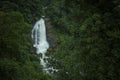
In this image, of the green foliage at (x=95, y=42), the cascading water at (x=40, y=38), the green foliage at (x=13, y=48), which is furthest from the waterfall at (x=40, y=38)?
the green foliage at (x=95, y=42)

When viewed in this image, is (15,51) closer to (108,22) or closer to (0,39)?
(0,39)

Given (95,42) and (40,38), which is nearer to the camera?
(95,42)

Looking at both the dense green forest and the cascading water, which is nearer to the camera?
the dense green forest

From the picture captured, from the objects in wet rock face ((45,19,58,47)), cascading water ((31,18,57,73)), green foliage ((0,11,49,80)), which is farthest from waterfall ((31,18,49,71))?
green foliage ((0,11,49,80))

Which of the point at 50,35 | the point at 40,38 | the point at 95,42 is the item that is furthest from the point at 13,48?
the point at 50,35

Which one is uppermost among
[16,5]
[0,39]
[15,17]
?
[16,5]

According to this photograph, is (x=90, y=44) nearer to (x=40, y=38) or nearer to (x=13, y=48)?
(x=13, y=48)

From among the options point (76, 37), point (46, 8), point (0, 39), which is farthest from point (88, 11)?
point (46, 8)

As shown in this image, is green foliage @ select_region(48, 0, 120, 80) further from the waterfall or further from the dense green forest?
the waterfall

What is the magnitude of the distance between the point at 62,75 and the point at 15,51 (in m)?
3.26

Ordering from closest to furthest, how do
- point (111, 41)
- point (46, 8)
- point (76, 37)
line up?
point (111, 41)
point (76, 37)
point (46, 8)

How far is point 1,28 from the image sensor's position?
1073 cm

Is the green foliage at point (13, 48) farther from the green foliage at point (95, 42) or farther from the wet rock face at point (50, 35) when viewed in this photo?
the wet rock face at point (50, 35)

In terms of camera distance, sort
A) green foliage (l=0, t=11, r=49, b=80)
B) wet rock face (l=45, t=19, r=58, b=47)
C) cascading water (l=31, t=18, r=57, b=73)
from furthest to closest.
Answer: wet rock face (l=45, t=19, r=58, b=47) → cascading water (l=31, t=18, r=57, b=73) → green foliage (l=0, t=11, r=49, b=80)
